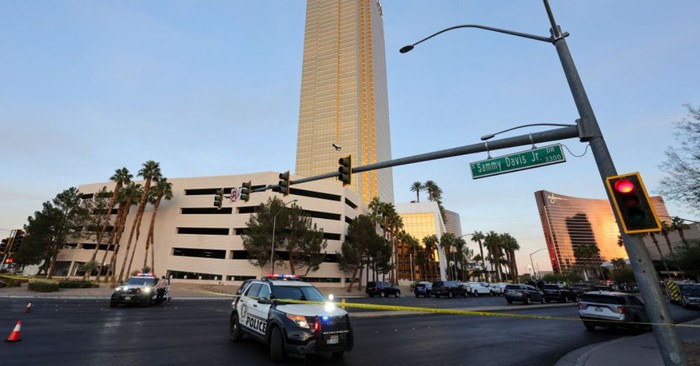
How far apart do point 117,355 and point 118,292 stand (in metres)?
13.5

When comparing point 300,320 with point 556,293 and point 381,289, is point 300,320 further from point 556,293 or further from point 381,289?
point 381,289

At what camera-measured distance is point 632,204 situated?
4.43 metres

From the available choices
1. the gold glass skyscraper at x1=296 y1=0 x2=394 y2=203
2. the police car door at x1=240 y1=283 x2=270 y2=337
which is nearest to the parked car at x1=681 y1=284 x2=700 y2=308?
the police car door at x1=240 y1=283 x2=270 y2=337

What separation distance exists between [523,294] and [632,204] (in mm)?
28603

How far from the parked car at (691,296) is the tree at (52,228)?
77.8m

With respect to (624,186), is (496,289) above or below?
below

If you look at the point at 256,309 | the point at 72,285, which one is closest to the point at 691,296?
the point at 256,309

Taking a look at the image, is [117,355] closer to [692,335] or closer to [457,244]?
[692,335]

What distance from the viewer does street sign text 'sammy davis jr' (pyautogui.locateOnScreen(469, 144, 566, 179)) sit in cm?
671

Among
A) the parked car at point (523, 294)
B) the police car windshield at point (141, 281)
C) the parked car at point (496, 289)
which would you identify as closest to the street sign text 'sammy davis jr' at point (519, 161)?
the police car windshield at point (141, 281)

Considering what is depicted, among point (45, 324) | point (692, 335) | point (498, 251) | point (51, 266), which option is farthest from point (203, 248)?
point (498, 251)

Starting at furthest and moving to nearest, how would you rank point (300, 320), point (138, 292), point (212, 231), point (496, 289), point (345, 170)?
point (212, 231) < point (496, 289) < point (138, 292) < point (345, 170) < point (300, 320)

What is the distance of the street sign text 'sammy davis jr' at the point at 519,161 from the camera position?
671cm

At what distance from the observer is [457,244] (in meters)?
94.4
